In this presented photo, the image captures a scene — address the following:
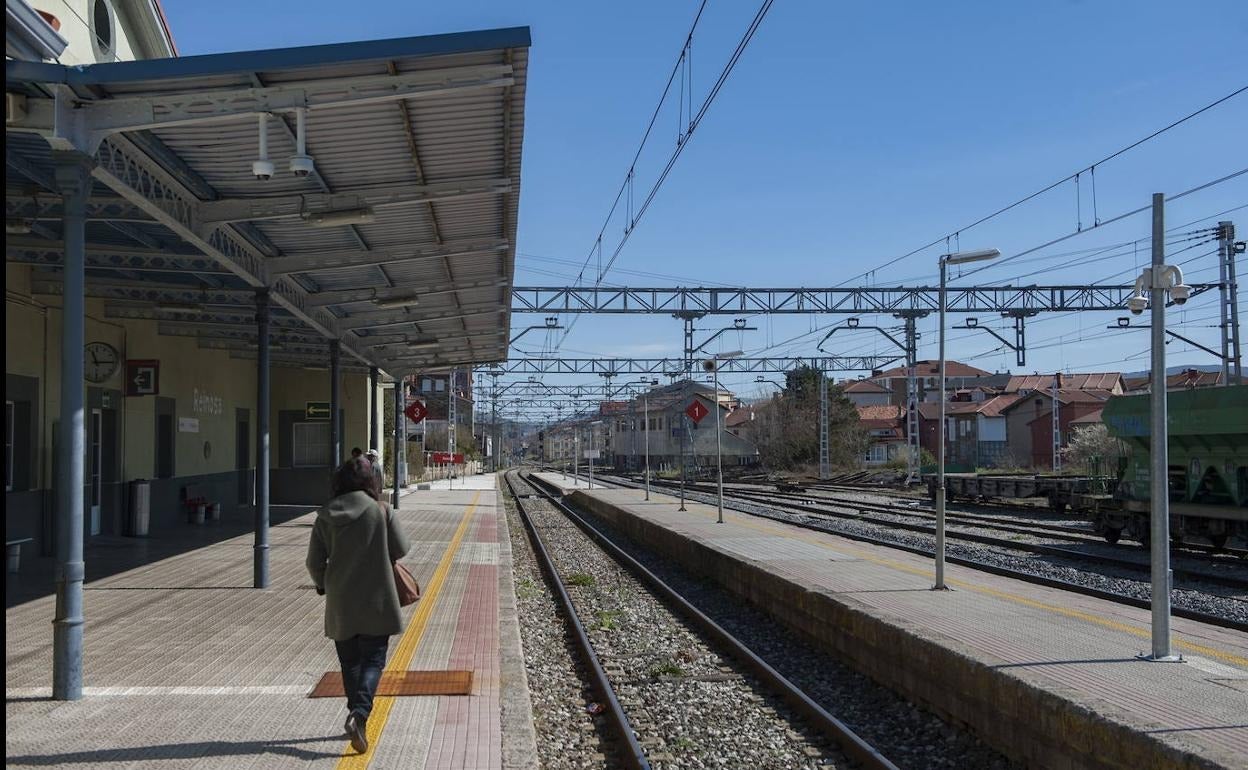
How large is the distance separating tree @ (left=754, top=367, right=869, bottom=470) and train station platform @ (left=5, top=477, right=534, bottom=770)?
5235cm

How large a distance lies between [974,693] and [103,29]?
14765mm

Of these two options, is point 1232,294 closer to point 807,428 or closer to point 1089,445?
point 1089,445

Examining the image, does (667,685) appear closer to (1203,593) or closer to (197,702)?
(197,702)

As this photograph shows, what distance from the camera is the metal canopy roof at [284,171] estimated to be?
7395 mm

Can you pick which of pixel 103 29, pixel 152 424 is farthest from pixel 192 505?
pixel 103 29

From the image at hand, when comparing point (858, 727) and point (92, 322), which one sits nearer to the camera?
point (858, 727)

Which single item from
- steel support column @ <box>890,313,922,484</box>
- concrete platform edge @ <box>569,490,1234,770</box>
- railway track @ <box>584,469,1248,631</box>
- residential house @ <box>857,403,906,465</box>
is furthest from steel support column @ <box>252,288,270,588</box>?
residential house @ <box>857,403,906,465</box>

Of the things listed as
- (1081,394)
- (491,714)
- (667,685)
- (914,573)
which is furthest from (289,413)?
(1081,394)

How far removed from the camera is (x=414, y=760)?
589 centimetres

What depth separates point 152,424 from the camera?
19.4 metres

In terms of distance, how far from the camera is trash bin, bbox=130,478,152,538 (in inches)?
728

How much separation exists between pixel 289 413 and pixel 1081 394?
56.7 meters

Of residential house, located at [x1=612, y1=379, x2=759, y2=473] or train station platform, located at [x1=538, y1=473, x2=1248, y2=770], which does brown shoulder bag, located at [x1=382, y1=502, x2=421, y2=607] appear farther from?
residential house, located at [x1=612, y1=379, x2=759, y2=473]

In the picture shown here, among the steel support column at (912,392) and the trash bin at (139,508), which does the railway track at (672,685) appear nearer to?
the trash bin at (139,508)
